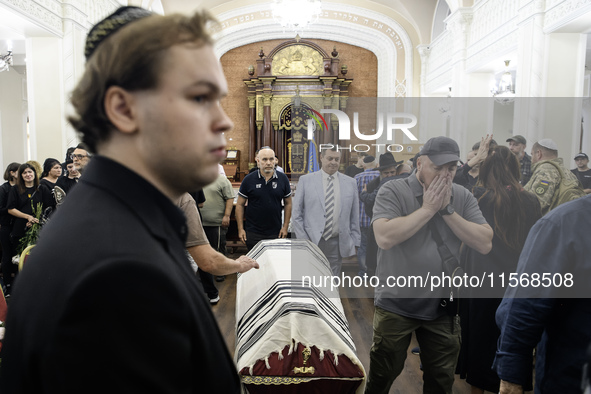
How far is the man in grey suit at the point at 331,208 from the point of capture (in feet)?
8.23

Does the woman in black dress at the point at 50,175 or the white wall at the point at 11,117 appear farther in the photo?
the white wall at the point at 11,117

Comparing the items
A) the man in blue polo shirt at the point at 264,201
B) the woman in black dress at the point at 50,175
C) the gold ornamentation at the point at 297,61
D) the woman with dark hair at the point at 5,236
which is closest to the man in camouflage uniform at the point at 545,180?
the man in blue polo shirt at the point at 264,201

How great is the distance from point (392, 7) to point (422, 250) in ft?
41.3

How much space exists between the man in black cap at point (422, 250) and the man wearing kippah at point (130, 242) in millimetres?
1622

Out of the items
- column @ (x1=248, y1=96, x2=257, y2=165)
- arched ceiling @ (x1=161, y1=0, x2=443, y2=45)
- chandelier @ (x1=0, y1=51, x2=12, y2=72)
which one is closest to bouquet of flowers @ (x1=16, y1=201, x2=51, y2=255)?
chandelier @ (x1=0, y1=51, x2=12, y2=72)

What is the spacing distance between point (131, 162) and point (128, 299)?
22cm

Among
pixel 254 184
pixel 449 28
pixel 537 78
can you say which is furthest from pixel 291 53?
pixel 254 184

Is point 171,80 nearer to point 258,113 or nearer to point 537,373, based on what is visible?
point 537,373

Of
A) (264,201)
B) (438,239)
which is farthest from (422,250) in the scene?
(264,201)

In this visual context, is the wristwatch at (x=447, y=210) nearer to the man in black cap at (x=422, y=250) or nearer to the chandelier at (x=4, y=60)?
the man in black cap at (x=422, y=250)

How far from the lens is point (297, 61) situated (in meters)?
14.7

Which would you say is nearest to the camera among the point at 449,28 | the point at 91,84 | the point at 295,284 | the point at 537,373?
the point at 91,84

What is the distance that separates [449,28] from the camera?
981 centimetres

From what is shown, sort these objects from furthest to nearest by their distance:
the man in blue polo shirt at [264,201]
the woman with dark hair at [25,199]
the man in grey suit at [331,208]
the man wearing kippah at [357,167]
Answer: the woman with dark hair at [25,199] < the man in blue polo shirt at [264,201] < the man in grey suit at [331,208] < the man wearing kippah at [357,167]
